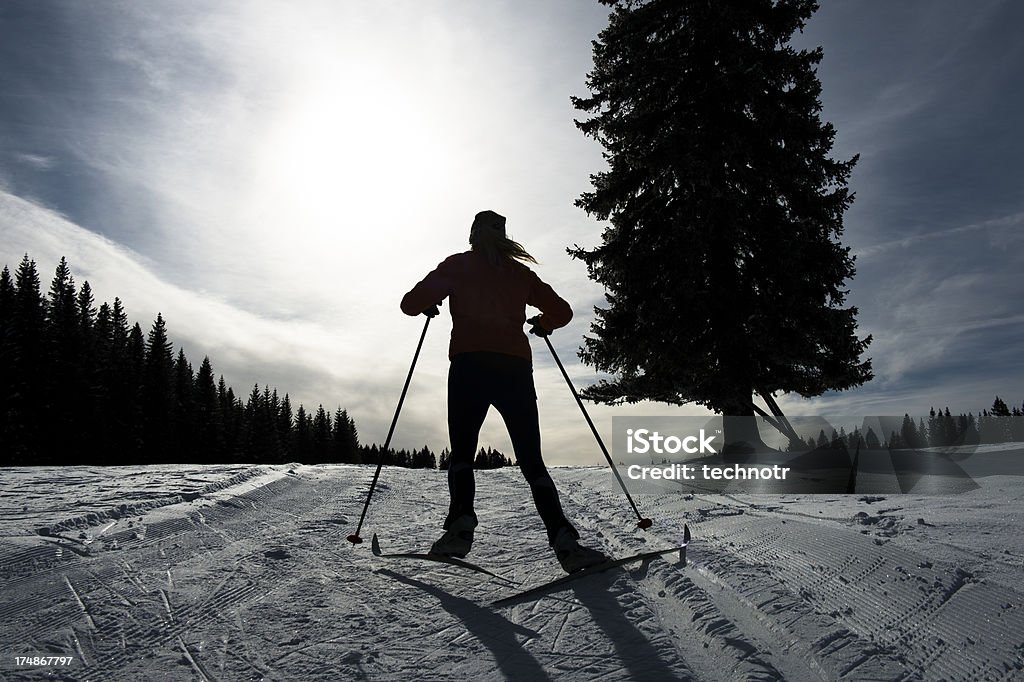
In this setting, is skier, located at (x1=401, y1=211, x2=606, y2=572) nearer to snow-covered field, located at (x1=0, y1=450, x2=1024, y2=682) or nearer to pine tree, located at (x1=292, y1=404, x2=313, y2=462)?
snow-covered field, located at (x1=0, y1=450, x2=1024, y2=682)

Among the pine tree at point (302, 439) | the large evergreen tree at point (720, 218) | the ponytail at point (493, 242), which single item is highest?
the large evergreen tree at point (720, 218)

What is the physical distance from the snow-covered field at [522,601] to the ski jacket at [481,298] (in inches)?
55.6

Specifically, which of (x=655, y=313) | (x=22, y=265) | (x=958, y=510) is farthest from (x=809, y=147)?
(x=22, y=265)

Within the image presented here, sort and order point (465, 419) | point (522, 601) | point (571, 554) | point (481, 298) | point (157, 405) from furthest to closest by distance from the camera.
→ point (157, 405) < point (481, 298) < point (465, 419) < point (571, 554) < point (522, 601)

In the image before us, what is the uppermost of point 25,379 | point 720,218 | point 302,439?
point 720,218

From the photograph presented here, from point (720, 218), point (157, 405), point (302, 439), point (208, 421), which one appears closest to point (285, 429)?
point (302, 439)

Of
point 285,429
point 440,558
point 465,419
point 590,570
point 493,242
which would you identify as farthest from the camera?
point 285,429

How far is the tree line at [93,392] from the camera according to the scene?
3316 centimetres

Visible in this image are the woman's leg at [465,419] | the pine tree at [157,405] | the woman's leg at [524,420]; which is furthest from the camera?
the pine tree at [157,405]

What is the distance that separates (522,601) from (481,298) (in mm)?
1949

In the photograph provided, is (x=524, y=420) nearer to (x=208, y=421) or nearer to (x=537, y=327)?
(x=537, y=327)

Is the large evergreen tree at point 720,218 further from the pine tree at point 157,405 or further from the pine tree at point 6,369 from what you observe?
the pine tree at point 157,405

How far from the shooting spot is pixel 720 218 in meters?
11.3

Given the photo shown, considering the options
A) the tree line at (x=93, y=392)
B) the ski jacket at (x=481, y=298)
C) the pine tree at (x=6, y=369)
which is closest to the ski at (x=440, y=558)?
the ski jacket at (x=481, y=298)
